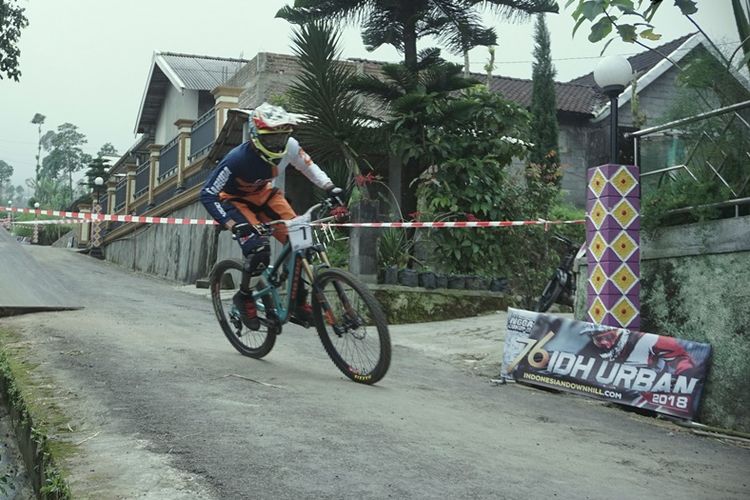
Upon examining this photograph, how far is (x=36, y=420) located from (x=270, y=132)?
2690mm

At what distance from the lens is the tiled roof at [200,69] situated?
27.9m

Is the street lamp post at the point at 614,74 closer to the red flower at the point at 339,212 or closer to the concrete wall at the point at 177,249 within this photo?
the red flower at the point at 339,212

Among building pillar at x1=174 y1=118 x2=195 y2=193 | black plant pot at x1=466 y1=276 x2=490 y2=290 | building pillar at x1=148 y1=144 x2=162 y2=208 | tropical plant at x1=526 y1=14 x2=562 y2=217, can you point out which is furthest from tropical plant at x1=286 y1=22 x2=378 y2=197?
building pillar at x1=148 y1=144 x2=162 y2=208

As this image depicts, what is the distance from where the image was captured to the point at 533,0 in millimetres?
12859

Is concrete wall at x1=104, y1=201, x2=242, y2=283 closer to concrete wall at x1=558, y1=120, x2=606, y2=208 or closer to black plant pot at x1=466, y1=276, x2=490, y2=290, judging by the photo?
black plant pot at x1=466, y1=276, x2=490, y2=290

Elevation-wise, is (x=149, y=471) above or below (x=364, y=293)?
below

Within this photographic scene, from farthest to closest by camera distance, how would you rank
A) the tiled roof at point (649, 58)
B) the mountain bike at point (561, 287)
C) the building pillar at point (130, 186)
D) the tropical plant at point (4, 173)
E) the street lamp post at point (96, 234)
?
the tropical plant at point (4, 173) < the street lamp post at point (96, 234) < the building pillar at point (130, 186) < the tiled roof at point (649, 58) < the mountain bike at point (561, 287)

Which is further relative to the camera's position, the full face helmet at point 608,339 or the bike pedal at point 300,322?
the full face helmet at point 608,339

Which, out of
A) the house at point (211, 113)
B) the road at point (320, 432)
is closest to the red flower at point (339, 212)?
the road at point (320, 432)

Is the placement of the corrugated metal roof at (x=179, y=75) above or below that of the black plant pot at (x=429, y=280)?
above

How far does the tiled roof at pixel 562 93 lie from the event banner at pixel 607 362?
61.7 ft

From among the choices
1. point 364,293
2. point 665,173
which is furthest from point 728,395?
point 364,293

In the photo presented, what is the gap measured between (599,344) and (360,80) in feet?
21.2

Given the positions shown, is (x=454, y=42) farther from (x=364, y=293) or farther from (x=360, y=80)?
(x=364, y=293)
